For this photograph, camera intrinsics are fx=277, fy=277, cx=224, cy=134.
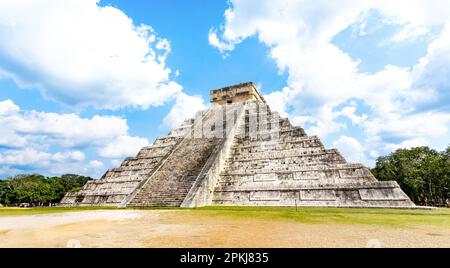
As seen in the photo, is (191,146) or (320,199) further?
(191,146)

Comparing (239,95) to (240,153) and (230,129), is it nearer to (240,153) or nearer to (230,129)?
(230,129)

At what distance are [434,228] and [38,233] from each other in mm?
8632

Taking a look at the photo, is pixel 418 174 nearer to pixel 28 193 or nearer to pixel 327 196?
pixel 327 196

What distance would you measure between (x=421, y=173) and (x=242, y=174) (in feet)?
69.7

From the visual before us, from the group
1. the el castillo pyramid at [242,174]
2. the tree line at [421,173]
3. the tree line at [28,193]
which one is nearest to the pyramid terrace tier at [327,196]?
the el castillo pyramid at [242,174]

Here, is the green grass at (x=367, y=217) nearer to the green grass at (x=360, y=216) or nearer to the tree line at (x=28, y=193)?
the green grass at (x=360, y=216)

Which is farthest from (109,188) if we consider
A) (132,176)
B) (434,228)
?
(434,228)

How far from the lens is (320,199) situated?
1198 cm

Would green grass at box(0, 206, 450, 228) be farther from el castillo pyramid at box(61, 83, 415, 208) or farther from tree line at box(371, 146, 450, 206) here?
tree line at box(371, 146, 450, 206)

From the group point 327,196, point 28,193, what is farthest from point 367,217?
point 28,193

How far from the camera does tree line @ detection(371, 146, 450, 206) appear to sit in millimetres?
25484

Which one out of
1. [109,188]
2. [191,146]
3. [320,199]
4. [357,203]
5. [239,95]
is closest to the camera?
[357,203]

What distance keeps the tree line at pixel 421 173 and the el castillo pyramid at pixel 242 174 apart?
56.8 ft

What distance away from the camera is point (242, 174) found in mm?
14516
